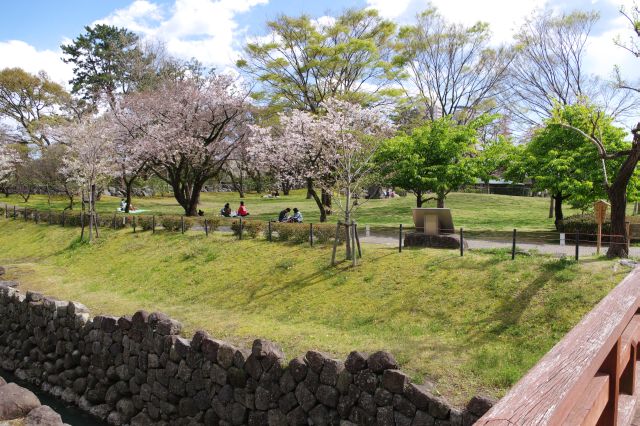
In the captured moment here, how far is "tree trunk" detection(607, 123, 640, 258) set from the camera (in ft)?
39.3

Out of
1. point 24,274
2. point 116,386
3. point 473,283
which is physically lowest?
point 116,386

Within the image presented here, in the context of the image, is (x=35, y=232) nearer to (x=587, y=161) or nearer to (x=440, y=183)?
(x=440, y=183)

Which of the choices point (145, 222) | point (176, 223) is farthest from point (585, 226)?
point (145, 222)

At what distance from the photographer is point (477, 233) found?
19.8 m

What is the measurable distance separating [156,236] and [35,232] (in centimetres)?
1017

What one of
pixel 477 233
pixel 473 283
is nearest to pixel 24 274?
pixel 473 283

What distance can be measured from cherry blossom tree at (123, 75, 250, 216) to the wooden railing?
25.9 metres

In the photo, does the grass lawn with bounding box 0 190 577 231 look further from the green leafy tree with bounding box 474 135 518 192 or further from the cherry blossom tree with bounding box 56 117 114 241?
the cherry blossom tree with bounding box 56 117 114 241

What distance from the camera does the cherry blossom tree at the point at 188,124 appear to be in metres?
26.6


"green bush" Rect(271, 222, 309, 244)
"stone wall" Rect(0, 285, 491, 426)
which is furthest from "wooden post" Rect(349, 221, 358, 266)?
"stone wall" Rect(0, 285, 491, 426)

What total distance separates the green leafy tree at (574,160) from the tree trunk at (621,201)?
264 inches

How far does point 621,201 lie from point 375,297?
22.8 ft

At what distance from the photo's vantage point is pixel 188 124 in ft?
89.2

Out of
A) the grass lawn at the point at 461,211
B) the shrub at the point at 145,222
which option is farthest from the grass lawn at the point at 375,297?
the grass lawn at the point at 461,211
